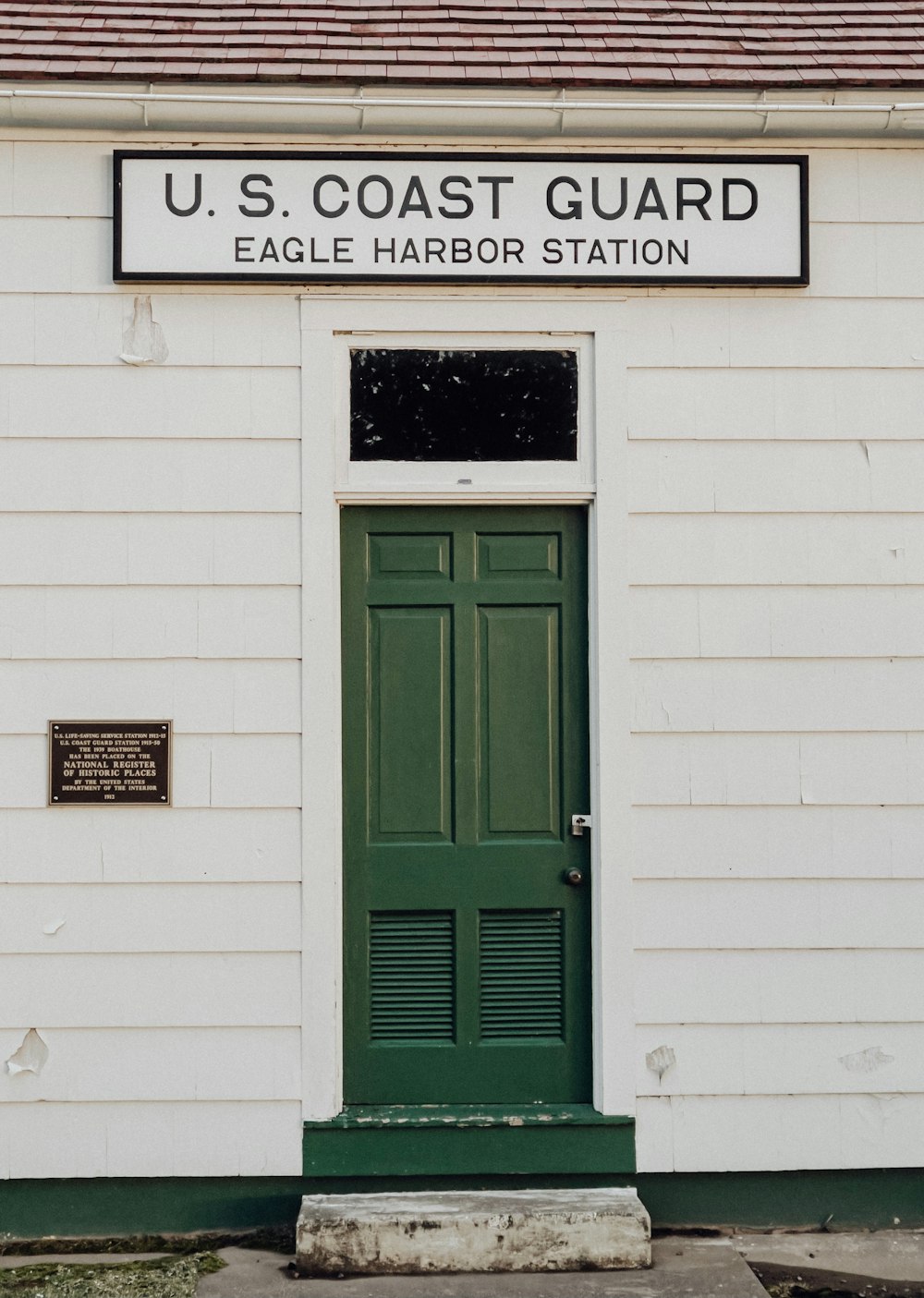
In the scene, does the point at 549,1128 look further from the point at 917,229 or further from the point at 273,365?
the point at 917,229

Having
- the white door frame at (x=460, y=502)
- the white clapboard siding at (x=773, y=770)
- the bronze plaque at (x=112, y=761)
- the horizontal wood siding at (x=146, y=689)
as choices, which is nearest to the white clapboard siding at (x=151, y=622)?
the horizontal wood siding at (x=146, y=689)

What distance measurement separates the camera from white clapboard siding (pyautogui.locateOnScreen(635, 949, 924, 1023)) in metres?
4.24

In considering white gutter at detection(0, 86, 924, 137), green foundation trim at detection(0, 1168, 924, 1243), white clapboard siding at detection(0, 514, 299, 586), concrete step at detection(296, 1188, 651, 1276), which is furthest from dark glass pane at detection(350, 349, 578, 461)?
concrete step at detection(296, 1188, 651, 1276)

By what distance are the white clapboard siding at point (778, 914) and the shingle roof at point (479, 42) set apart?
2.75 m

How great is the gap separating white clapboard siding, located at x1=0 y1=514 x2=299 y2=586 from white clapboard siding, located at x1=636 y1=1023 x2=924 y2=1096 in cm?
208

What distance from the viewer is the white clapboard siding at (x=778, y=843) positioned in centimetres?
427

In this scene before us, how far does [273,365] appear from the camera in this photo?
428 centimetres

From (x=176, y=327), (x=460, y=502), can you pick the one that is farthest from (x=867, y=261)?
(x=176, y=327)

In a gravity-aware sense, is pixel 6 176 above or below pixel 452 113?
below

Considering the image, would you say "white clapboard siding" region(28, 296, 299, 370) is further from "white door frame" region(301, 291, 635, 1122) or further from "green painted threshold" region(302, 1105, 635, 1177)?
"green painted threshold" region(302, 1105, 635, 1177)

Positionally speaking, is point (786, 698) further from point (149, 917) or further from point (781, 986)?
point (149, 917)

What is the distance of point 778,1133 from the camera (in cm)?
422

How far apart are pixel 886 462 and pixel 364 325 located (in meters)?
1.89

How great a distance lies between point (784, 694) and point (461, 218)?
6.57 ft
